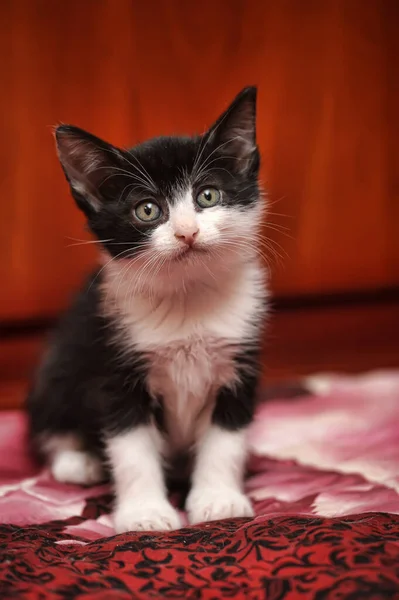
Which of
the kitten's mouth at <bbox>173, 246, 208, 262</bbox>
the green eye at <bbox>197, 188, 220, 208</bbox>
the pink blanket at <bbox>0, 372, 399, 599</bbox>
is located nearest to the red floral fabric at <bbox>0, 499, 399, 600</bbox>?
the pink blanket at <bbox>0, 372, 399, 599</bbox>

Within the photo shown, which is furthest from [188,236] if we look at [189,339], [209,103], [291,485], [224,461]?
[209,103]

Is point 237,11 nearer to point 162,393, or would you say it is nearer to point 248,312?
point 248,312

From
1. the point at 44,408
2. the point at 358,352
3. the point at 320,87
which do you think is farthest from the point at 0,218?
the point at 358,352

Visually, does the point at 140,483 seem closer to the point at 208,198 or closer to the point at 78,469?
the point at 78,469

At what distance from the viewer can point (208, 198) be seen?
1.20 m

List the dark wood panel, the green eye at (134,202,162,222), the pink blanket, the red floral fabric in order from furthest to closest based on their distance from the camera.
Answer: the dark wood panel, the green eye at (134,202,162,222), the pink blanket, the red floral fabric

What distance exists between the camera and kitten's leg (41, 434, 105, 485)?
1.35 meters

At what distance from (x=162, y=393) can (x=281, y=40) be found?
1182 millimetres

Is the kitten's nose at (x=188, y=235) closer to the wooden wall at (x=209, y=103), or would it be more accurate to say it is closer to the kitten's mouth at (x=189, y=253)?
the kitten's mouth at (x=189, y=253)

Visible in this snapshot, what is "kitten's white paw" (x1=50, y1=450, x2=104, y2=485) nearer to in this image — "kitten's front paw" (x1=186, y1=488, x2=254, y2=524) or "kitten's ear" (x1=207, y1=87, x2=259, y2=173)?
"kitten's front paw" (x1=186, y1=488, x2=254, y2=524)

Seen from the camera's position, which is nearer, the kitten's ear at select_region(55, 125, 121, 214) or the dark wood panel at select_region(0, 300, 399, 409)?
the kitten's ear at select_region(55, 125, 121, 214)

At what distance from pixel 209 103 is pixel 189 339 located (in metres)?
0.94

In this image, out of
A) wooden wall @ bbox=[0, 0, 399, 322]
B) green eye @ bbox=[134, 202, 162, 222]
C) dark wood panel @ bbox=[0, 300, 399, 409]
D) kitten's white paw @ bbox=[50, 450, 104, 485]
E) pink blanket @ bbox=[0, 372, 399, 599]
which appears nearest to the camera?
pink blanket @ bbox=[0, 372, 399, 599]

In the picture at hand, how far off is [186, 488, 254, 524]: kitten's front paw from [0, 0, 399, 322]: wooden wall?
3.10 feet
